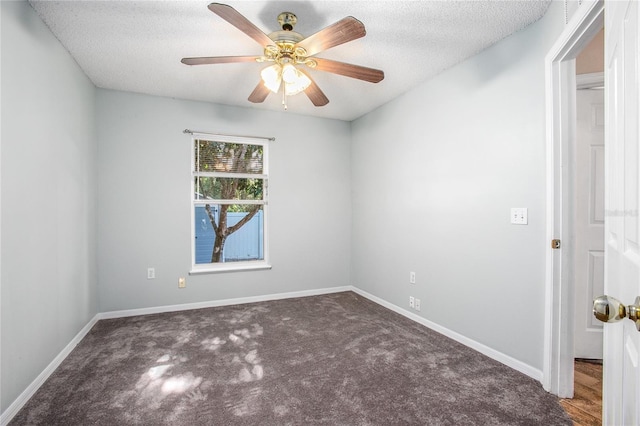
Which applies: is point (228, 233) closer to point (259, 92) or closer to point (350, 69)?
point (259, 92)

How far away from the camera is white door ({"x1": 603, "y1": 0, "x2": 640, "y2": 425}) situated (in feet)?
2.05

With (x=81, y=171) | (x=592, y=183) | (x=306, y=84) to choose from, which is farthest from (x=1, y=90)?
(x=592, y=183)

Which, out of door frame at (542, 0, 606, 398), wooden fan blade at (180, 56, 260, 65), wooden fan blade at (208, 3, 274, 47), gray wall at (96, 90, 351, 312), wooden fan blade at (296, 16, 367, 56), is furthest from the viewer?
gray wall at (96, 90, 351, 312)

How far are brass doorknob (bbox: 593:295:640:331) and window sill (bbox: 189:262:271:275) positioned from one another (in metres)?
3.57

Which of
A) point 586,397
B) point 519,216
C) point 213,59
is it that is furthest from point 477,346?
point 213,59

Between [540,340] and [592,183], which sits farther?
[592,183]

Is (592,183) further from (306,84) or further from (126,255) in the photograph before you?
(126,255)

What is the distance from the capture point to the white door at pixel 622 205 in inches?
24.5

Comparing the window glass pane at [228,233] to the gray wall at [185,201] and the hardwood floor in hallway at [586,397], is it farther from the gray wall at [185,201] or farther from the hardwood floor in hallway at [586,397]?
the hardwood floor in hallway at [586,397]

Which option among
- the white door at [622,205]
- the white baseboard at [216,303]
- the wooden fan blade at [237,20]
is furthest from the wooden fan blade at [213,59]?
the white baseboard at [216,303]

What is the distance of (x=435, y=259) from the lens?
2.94 metres

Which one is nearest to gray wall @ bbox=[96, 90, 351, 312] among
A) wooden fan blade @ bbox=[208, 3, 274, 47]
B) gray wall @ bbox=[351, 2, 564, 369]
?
gray wall @ bbox=[351, 2, 564, 369]

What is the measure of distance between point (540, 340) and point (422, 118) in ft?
7.05

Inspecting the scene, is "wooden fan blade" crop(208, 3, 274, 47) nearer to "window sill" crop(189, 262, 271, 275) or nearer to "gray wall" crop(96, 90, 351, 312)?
"gray wall" crop(96, 90, 351, 312)
